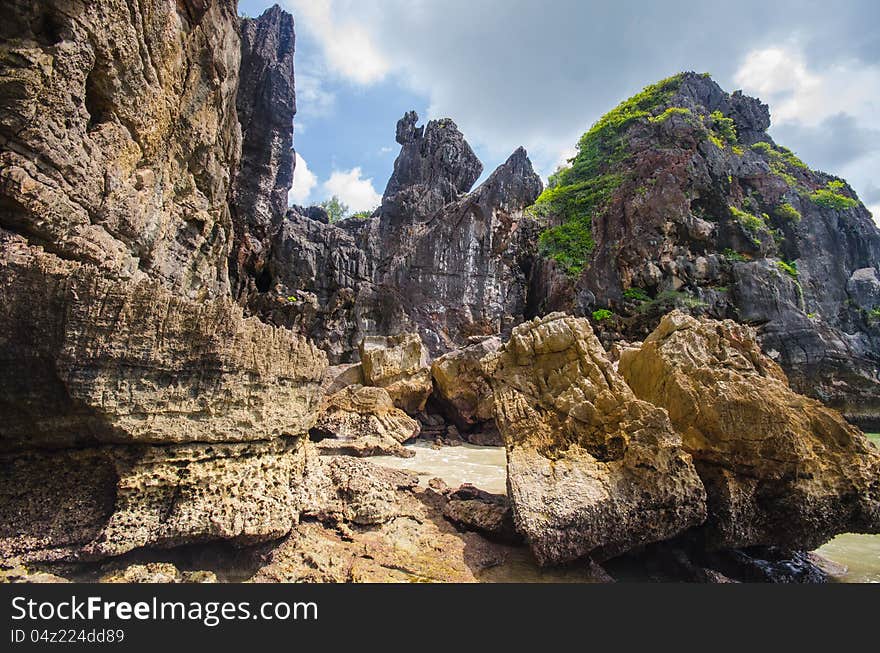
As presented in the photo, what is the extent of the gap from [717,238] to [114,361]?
26.4 meters

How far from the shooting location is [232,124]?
942 cm

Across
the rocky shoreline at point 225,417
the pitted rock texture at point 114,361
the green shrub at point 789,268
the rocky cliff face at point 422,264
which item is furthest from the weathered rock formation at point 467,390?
the green shrub at point 789,268

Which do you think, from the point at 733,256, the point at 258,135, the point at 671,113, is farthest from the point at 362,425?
the point at 671,113

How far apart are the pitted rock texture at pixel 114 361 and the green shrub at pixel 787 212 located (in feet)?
103

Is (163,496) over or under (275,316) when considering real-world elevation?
under

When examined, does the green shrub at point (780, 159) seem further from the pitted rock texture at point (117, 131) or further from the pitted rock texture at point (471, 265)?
the pitted rock texture at point (117, 131)

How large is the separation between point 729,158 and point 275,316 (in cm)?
2809

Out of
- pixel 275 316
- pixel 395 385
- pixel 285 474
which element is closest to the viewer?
pixel 285 474

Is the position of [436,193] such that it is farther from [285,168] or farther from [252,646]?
[252,646]

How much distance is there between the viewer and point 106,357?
119 inches

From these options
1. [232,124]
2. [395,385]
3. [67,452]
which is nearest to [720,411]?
[67,452]

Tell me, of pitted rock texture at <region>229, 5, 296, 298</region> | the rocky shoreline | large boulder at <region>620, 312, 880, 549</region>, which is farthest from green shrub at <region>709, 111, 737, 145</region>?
large boulder at <region>620, 312, 880, 549</region>

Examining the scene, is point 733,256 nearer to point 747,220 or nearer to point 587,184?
point 747,220

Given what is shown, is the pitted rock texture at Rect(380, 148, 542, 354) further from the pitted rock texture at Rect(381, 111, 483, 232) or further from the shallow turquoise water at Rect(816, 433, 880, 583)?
the shallow turquoise water at Rect(816, 433, 880, 583)
